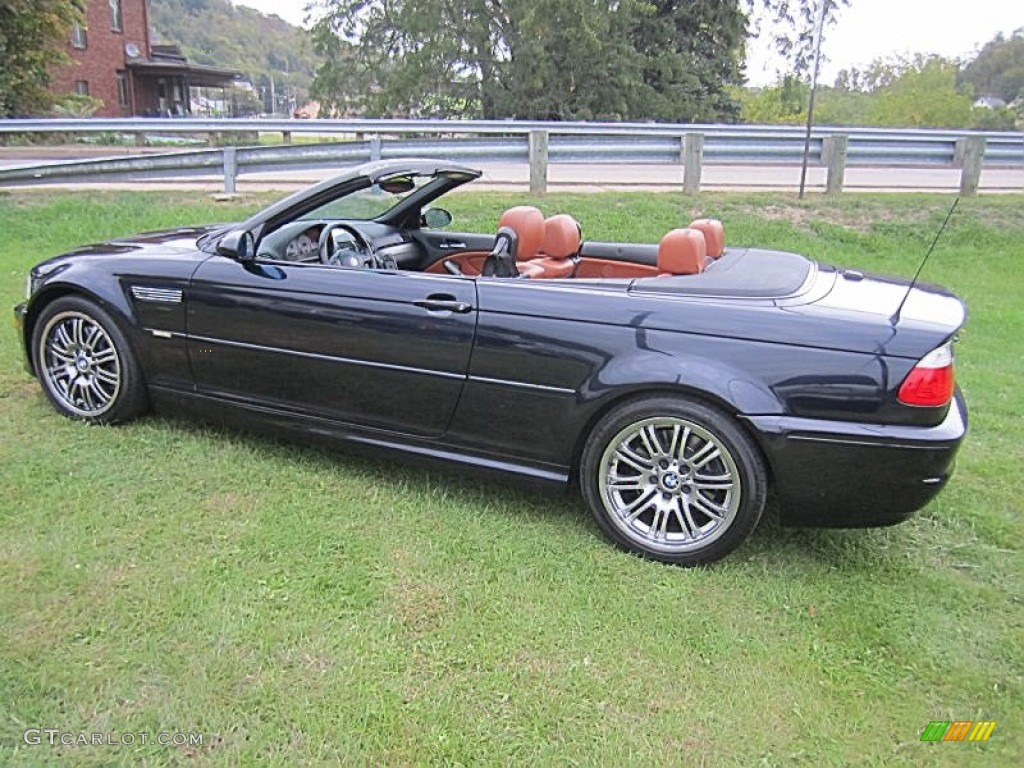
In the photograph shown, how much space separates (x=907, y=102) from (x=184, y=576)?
37.7 m

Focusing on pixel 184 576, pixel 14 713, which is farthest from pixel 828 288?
pixel 14 713

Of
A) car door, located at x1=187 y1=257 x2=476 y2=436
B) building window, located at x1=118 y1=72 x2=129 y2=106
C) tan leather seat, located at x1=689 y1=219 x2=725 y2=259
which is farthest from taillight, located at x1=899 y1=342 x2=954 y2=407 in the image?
building window, located at x1=118 y1=72 x2=129 y2=106

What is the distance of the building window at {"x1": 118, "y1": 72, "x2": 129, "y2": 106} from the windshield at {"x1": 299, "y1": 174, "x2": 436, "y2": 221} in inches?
1299

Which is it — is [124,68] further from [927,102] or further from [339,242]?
[339,242]

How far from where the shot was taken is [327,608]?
106 inches

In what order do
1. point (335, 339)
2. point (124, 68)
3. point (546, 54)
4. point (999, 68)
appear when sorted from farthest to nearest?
point (999, 68) < point (124, 68) < point (546, 54) < point (335, 339)

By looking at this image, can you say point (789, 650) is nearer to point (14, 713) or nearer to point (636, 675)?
point (636, 675)

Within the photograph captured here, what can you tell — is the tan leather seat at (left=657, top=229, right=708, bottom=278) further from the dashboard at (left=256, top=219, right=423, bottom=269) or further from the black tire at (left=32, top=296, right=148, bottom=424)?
the black tire at (left=32, top=296, right=148, bottom=424)

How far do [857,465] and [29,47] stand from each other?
87.1ft

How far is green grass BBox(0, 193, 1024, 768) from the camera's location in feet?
7.15

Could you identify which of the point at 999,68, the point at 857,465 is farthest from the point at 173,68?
the point at 999,68

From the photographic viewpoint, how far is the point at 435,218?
4.74 metres

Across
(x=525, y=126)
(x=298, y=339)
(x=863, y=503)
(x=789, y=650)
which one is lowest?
(x=789, y=650)

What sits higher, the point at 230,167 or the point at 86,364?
the point at 230,167
